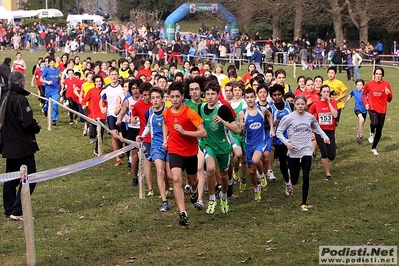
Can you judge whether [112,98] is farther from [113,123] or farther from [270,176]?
[270,176]

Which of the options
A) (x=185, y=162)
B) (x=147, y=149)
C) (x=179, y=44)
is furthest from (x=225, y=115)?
(x=179, y=44)

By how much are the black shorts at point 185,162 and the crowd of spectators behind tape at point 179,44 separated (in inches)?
997

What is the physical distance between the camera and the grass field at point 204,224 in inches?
376

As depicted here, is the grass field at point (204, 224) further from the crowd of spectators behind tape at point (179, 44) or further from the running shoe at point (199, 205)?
the crowd of spectators behind tape at point (179, 44)

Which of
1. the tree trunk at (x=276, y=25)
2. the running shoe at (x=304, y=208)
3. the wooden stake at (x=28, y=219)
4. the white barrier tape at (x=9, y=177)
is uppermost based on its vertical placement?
the tree trunk at (x=276, y=25)

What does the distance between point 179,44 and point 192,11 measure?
58.1 ft

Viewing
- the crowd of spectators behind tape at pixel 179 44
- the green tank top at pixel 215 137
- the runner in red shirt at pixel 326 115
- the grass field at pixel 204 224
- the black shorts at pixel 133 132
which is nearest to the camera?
the grass field at pixel 204 224

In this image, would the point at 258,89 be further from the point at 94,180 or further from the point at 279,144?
the point at 94,180

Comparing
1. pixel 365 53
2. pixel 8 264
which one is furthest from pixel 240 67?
pixel 8 264

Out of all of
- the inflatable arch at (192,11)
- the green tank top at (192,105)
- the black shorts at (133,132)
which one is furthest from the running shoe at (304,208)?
the inflatable arch at (192,11)

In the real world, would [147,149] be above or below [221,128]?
below

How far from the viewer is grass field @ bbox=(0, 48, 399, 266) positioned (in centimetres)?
955

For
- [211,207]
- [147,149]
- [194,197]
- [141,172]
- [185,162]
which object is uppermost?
[185,162]

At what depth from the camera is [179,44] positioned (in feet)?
160
